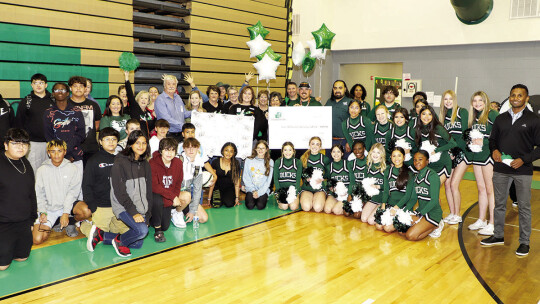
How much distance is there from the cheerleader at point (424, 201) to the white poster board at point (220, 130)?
8.12 ft

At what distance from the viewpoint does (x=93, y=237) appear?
4148 millimetres

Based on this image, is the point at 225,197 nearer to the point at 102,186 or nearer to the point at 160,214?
the point at 160,214

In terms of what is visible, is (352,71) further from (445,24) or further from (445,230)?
(445,230)

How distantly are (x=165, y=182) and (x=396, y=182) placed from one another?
8.57ft

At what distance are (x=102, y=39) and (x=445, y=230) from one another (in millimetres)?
5764

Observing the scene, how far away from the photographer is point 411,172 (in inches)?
196

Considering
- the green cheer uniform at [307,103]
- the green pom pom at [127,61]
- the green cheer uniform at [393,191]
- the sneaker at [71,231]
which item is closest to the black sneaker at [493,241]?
the green cheer uniform at [393,191]

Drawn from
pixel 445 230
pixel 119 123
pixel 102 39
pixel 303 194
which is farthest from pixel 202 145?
pixel 445 230

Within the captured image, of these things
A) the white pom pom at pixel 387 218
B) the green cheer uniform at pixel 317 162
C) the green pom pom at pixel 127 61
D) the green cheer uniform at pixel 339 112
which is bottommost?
the white pom pom at pixel 387 218

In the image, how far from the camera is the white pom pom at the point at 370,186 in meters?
5.19

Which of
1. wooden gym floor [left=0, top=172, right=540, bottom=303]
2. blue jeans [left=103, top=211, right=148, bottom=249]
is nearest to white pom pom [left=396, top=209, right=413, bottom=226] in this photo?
wooden gym floor [left=0, top=172, right=540, bottom=303]

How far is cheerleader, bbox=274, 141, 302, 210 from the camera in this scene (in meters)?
5.77

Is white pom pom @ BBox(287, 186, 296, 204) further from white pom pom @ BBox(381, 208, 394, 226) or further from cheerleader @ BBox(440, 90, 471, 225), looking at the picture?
cheerleader @ BBox(440, 90, 471, 225)

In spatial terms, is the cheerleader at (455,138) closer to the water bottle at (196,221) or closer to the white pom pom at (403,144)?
the white pom pom at (403,144)
